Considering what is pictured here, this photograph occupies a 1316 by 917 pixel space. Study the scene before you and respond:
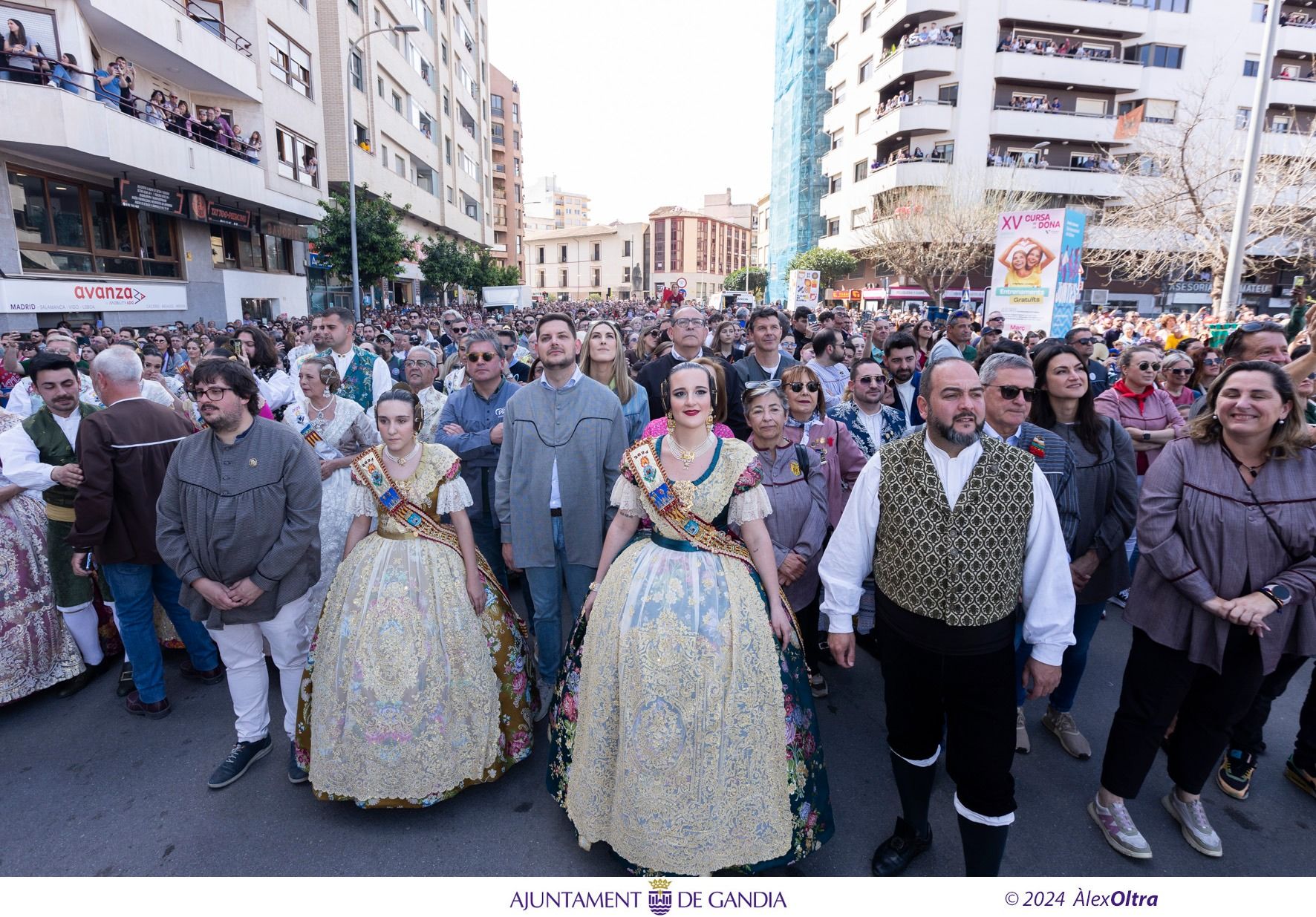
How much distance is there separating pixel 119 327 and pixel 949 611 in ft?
59.7

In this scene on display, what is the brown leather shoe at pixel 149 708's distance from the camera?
417cm

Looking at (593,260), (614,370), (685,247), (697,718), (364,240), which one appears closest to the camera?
(697,718)

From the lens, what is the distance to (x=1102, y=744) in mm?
3871

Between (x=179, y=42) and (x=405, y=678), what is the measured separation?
19.1 metres

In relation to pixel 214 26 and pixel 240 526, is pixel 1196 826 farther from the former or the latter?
pixel 214 26

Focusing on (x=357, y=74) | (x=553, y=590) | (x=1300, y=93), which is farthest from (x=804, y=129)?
(x=553, y=590)

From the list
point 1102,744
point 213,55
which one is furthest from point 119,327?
point 1102,744

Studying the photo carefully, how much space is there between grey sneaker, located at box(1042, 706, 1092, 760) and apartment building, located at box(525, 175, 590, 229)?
166 m

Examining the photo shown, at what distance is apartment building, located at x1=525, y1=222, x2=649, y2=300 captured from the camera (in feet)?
352

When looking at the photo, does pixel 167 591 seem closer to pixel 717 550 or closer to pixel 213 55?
pixel 717 550

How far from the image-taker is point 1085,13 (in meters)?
35.1

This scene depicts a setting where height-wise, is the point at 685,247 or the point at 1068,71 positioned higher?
the point at 1068,71

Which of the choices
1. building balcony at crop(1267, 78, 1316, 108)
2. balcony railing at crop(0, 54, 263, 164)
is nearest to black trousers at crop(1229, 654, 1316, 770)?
balcony railing at crop(0, 54, 263, 164)

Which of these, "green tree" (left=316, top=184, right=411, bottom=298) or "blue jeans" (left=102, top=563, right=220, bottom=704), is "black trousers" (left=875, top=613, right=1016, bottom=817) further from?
"green tree" (left=316, top=184, right=411, bottom=298)
